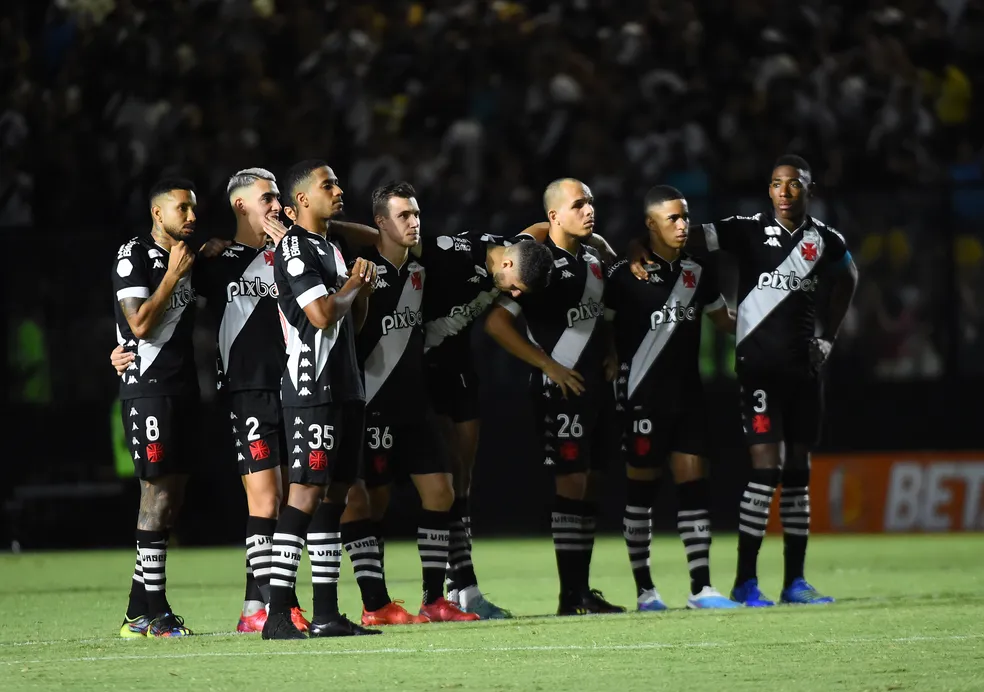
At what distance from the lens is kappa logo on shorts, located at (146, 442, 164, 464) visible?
7.76 m

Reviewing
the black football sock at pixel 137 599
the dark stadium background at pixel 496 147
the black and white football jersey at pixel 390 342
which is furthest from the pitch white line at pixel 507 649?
the dark stadium background at pixel 496 147

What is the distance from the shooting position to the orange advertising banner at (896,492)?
561 inches

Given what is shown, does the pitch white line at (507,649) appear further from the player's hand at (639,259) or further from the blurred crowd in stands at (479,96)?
the blurred crowd in stands at (479,96)

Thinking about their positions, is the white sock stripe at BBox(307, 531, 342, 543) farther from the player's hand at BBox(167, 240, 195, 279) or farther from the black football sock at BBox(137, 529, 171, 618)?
the player's hand at BBox(167, 240, 195, 279)

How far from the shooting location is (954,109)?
17000 millimetres

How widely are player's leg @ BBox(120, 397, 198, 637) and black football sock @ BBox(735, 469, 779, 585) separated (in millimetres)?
2954

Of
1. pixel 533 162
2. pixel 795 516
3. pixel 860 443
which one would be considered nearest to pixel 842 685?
pixel 795 516

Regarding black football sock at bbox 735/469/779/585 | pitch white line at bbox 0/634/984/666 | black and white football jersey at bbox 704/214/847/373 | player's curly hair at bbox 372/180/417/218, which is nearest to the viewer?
pitch white line at bbox 0/634/984/666

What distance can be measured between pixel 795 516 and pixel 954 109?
913cm

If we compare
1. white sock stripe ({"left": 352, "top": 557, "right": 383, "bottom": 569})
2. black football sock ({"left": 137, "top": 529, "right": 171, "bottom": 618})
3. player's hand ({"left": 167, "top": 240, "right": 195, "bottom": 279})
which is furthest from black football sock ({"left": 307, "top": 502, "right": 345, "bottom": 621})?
player's hand ({"left": 167, "top": 240, "right": 195, "bottom": 279})

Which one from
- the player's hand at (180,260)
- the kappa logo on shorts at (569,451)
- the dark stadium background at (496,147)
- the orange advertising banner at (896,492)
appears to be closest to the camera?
the player's hand at (180,260)

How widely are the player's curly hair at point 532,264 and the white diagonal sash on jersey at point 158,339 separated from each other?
161 cm

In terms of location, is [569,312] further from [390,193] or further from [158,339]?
[158,339]

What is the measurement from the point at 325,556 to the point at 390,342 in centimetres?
129
